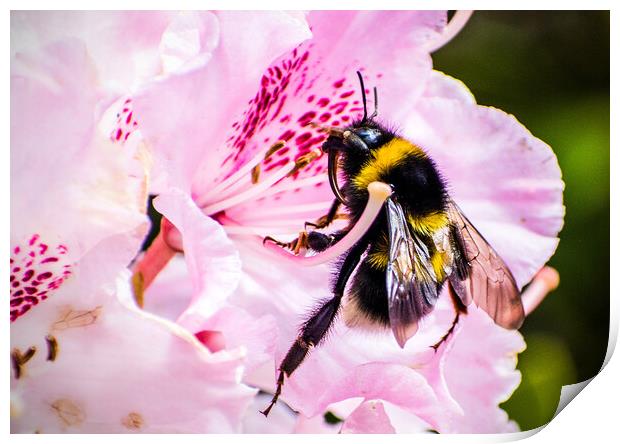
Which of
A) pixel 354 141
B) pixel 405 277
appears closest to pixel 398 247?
pixel 405 277

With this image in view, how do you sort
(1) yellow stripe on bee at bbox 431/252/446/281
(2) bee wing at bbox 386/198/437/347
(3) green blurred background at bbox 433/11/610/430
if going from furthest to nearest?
(3) green blurred background at bbox 433/11/610/430 → (1) yellow stripe on bee at bbox 431/252/446/281 → (2) bee wing at bbox 386/198/437/347

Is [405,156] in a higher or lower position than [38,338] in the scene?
higher

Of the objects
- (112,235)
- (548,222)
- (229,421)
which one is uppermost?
(112,235)

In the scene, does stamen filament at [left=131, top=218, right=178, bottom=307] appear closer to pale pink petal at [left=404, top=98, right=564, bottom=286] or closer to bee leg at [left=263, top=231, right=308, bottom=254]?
bee leg at [left=263, top=231, right=308, bottom=254]

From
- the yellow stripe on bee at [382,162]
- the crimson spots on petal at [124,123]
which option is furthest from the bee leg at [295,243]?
the crimson spots on petal at [124,123]

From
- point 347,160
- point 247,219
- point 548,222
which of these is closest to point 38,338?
point 247,219

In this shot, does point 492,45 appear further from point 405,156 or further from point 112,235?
point 112,235

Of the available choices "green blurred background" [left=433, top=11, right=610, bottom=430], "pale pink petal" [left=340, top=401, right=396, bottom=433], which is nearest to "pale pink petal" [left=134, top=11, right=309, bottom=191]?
"green blurred background" [left=433, top=11, right=610, bottom=430]
